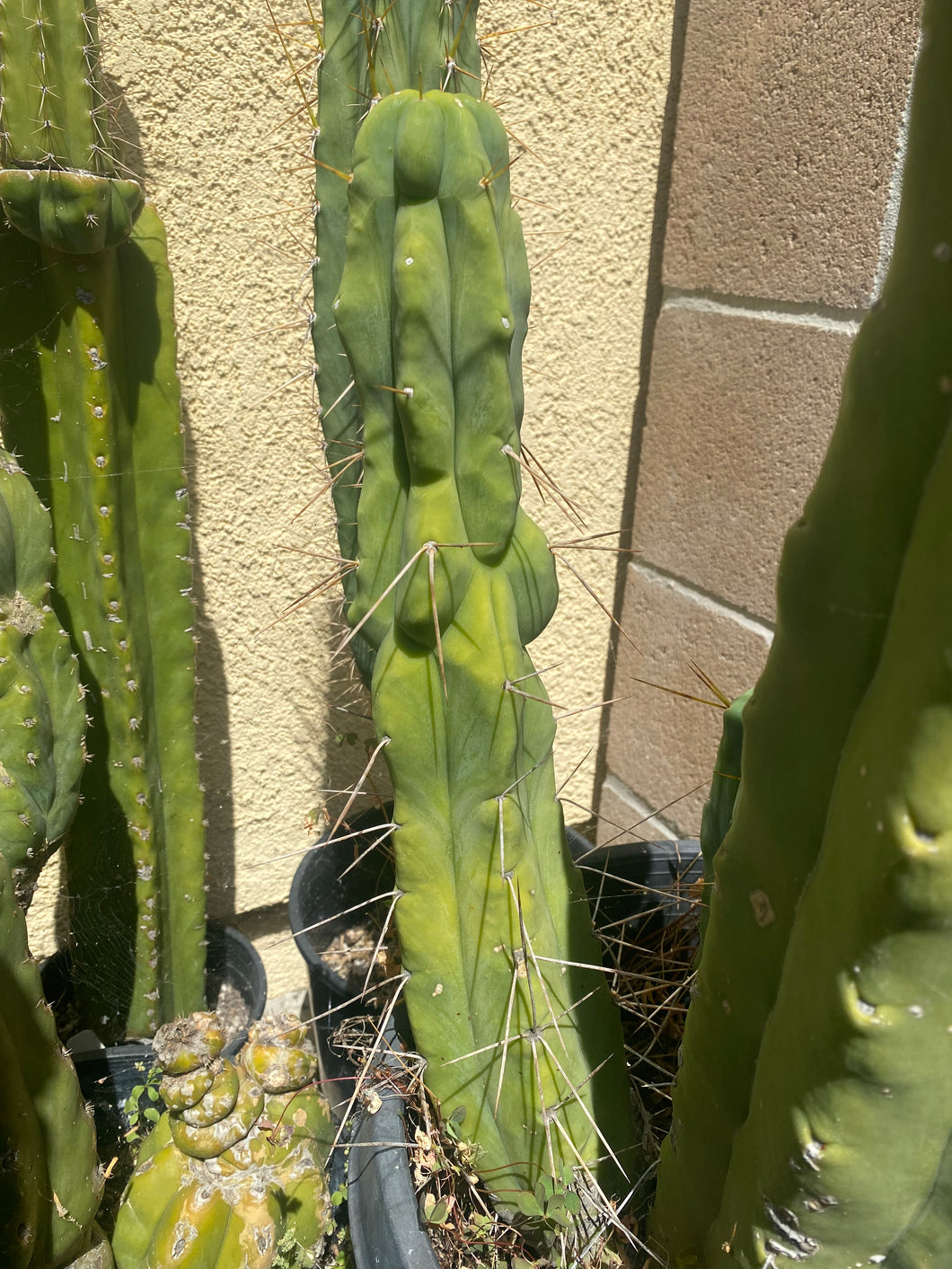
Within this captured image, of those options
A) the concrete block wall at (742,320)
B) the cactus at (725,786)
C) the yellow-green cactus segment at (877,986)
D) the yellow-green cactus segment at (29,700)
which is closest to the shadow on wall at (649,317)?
the concrete block wall at (742,320)

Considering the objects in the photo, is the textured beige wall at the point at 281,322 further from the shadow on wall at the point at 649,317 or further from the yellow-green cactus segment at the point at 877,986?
the yellow-green cactus segment at the point at 877,986

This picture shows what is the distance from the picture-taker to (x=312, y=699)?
156 cm

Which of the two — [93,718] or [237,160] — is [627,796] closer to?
[93,718]

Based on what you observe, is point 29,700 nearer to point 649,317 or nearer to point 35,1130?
point 35,1130

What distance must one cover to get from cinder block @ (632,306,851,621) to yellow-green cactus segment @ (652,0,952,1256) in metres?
0.88

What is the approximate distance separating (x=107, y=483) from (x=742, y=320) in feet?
3.28

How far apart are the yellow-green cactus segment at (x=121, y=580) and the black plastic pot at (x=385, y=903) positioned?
0.66ft

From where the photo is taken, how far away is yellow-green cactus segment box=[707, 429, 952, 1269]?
379 mm

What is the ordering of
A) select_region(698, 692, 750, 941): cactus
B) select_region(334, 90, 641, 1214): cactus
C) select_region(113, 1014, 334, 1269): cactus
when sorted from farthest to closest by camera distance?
select_region(113, 1014, 334, 1269): cactus
select_region(698, 692, 750, 941): cactus
select_region(334, 90, 641, 1214): cactus

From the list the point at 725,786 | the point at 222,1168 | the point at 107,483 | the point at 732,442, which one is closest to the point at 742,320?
the point at 732,442

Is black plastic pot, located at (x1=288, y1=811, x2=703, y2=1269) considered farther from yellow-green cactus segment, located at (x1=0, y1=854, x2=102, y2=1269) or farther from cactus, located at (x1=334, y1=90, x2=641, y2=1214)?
yellow-green cactus segment, located at (x1=0, y1=854, x2=102, y2=1269)

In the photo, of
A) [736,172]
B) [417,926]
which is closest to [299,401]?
[736,172]

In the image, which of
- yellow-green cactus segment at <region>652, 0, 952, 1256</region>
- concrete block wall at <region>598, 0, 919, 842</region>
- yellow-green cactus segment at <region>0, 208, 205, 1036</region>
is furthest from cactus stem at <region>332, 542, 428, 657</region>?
concrete block wall at <region>598, 0, 919, 842</region>

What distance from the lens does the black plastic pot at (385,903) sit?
793mm
